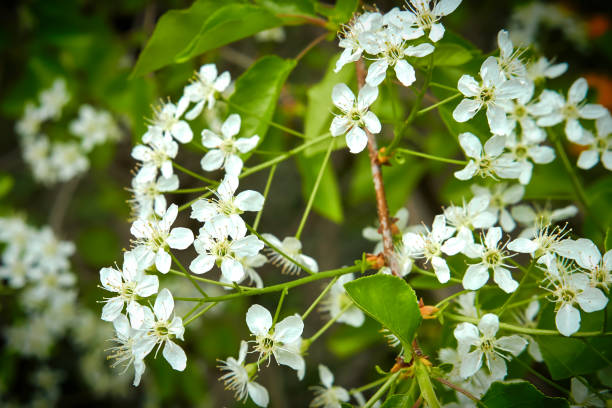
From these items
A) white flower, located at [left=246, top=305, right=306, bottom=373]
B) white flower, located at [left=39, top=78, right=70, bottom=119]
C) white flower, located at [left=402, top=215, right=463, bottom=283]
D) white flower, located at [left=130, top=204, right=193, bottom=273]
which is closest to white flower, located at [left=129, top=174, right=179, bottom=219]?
white flower, located at [left=130, top=204, right=193, bottom=273]

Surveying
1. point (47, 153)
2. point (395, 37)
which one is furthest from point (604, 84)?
point (47, 153)

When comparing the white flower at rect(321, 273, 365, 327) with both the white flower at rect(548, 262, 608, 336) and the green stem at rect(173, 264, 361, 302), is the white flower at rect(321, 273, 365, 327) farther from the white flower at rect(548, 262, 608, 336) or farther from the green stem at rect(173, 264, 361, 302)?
the white flower at rect(548, 262, 608, 336)

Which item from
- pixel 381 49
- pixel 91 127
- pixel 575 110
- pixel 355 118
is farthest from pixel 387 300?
pixel 91 127

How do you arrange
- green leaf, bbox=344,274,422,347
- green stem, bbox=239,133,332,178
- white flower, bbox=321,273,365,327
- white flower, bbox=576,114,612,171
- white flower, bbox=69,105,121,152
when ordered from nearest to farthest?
1. green leaf, bbox=344,274,422,347
2. green stem, bbox=239,133,332,178
3. white flower, bbox=321,273,365,327
4. white flower, bbox=576,114,612,171
5. white flower, bbox=69,105,121,152

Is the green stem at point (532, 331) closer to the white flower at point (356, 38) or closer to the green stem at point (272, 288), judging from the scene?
the green stem at point (272, 288)

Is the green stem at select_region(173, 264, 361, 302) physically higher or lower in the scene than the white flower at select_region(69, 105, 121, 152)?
higher

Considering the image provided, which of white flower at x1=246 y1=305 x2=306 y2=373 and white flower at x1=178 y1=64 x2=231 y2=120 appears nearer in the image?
white flower at x1=246 y1=305 x2=306 y2=373

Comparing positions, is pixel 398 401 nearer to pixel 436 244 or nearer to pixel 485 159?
pixel 436 244
